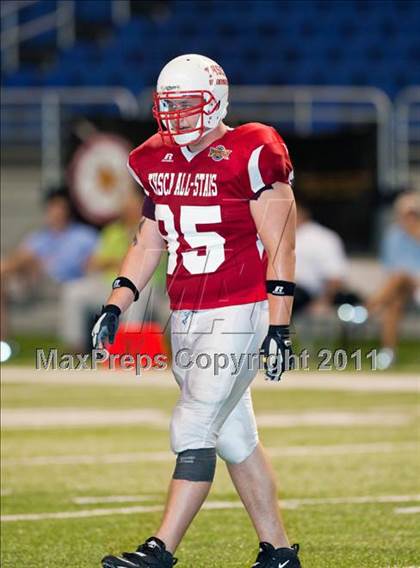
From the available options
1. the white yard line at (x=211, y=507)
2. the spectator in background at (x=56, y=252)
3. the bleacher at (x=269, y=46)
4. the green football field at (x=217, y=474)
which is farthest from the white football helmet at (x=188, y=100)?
the bleacher at (x=269, y=46)

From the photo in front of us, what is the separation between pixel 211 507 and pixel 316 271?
594cm

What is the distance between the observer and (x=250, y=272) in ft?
13.6

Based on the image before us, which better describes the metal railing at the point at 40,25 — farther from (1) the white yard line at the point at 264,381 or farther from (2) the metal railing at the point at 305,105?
(1) the white yard line at the point at 264,381

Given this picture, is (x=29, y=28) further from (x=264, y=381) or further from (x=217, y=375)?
(x=217, y=375)

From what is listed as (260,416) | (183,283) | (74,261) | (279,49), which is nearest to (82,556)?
(183,283)

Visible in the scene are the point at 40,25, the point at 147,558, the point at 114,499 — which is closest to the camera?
the point at 147,558

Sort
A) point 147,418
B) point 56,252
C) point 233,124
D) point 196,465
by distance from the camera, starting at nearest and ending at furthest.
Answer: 1. point 196,465
2. point 147,418
3. point 56,252
4. point 233,124

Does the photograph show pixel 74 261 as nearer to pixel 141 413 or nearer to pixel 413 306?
pixel 413 306

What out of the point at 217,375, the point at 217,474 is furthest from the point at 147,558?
the point at 217,474

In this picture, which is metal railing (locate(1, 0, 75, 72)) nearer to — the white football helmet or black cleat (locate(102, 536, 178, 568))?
the white football helmet

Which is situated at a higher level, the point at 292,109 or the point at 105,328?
the point at 292,109

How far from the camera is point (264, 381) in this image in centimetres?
971

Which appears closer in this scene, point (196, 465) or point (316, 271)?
point (196, 465)

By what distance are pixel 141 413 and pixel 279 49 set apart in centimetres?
808
